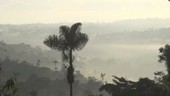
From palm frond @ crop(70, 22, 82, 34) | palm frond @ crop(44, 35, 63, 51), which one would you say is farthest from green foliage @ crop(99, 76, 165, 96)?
palm frond @ crop(44, 35, 63, 51)

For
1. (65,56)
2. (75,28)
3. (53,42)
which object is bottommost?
(65,56)

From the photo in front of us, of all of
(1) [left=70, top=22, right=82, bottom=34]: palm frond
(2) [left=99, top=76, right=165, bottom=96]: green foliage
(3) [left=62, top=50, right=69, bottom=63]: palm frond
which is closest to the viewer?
(2) [left=99, top=76, right=165, bottom=96]: green foliage

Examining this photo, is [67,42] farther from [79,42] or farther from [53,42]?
[53,42]

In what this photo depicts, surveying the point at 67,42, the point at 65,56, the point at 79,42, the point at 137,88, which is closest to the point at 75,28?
the point at 79,42

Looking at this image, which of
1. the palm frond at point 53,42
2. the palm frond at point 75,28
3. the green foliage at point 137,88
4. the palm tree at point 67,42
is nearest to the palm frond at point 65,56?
the palm tree at point 67,42

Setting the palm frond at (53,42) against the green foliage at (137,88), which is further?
the palm frond at (53,42)

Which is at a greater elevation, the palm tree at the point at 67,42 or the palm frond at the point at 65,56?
the palm tree at the point at 67,42

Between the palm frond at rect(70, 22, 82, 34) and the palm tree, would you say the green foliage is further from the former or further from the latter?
the palm frond at rect(70, 22, 82, 34)

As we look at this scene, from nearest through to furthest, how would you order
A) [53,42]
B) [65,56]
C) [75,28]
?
[65,56]
[53,42]
[75,28]

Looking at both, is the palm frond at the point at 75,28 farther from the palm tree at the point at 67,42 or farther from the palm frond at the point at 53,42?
the palm frond at the point at 53,42

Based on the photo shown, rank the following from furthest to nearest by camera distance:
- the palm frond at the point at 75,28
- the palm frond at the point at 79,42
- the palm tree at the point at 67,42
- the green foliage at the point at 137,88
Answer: the palm frond at the point at 75,28
the palm frond at the point at 79,42
the palm tree at the point at 67,42
the green foliage at the point at 137,88

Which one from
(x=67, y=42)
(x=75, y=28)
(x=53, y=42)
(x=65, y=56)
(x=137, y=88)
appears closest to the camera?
(x=65, y=56)

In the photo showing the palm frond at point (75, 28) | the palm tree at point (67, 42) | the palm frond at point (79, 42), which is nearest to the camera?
the palm tree at point (67, 42)

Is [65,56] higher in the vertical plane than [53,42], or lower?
lower
